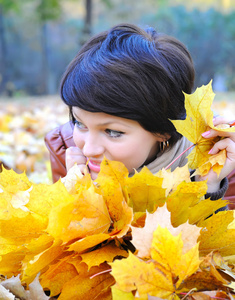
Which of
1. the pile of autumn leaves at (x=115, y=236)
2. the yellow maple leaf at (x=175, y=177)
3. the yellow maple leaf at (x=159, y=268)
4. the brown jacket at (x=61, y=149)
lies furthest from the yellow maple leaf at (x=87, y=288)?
the brown jacket at (x=61, y=149)

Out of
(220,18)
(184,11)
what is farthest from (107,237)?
(184,11)

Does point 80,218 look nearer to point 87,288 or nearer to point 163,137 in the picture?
point 87,288

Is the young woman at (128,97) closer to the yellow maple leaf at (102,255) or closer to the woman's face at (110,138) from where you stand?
the woman's face at (110,138)

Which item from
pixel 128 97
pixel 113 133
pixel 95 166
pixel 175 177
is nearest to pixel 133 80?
pixel 128 97

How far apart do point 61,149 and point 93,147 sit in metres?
0.67

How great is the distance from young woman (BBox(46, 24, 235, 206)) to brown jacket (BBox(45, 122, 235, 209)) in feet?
1.50

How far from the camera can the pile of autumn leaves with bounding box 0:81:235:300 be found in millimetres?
661

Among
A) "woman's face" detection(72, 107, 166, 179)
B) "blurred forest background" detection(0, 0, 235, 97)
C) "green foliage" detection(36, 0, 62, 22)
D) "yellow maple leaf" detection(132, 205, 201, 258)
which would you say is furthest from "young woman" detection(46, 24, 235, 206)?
"green foliage" detection(36, 0, 62, 22)

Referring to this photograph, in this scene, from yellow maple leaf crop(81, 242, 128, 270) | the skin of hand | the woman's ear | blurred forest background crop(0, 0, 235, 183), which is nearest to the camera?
yellow maple leaf crop(81, 242, 128, 270)

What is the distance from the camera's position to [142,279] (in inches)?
25.2

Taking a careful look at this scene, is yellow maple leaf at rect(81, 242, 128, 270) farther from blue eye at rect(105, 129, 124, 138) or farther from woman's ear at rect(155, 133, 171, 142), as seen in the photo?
woman's ear at rect(155, 133, 171, 142)

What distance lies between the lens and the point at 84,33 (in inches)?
518

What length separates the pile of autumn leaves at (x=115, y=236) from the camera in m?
0.66

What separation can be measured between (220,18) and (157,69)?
53.4 feet
